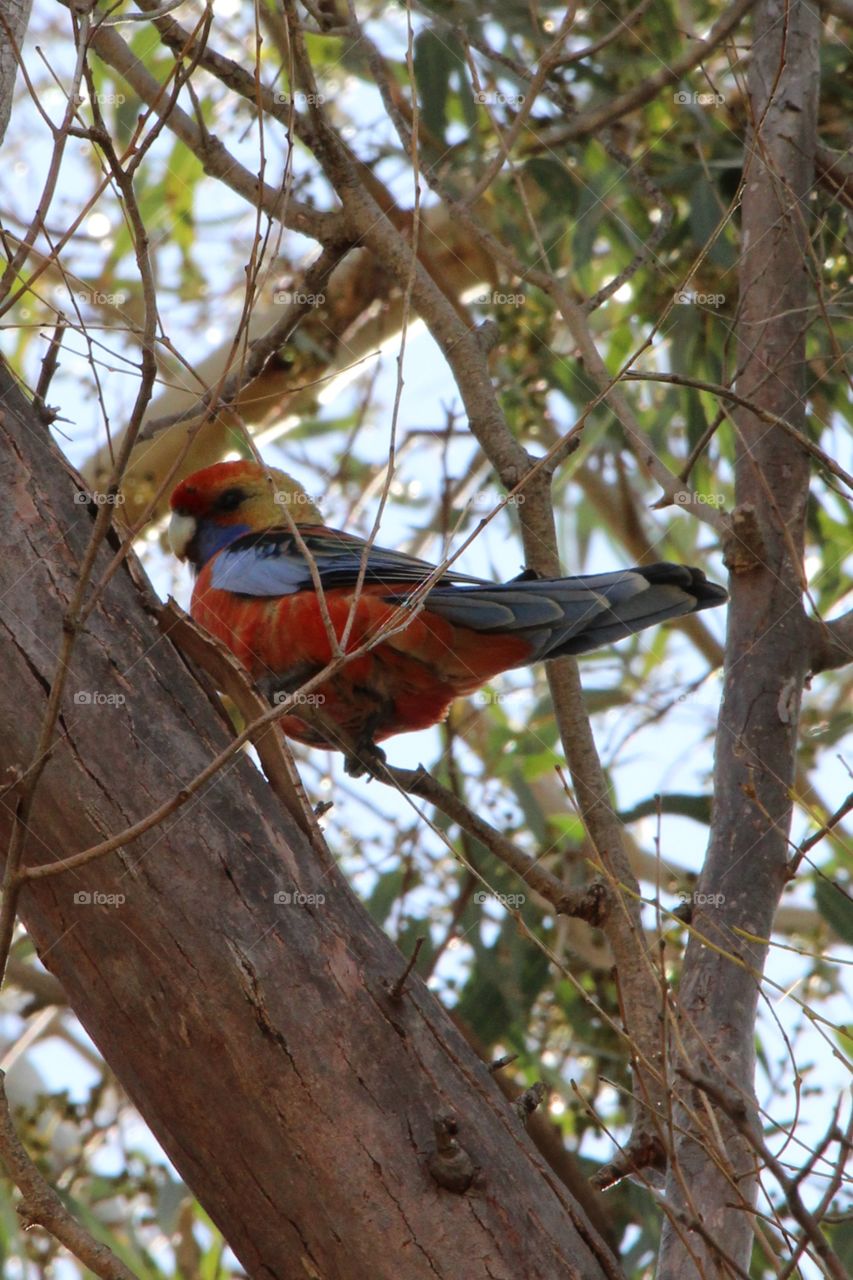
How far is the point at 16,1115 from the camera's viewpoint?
419 centimetres

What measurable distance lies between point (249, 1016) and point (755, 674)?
→ 4.08ft

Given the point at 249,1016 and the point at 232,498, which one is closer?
the point at 249,1016

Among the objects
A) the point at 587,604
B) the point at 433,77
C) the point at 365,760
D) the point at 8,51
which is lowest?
the point at 365,760

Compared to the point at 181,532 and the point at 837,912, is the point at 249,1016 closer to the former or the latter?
the point at 837,912

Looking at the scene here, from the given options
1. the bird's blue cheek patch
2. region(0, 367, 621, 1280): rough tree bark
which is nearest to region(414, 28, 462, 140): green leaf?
the bird's blue cheek patch

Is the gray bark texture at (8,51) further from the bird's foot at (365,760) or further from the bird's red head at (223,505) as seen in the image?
the bird's red head at (223,505)

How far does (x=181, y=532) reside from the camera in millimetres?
3984

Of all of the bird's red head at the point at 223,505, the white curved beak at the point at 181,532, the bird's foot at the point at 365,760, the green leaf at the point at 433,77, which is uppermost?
the green leaf at the point at 433,77

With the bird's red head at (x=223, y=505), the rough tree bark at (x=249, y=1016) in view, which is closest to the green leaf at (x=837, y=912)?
the rough tree bark at (x=249, y=1016)

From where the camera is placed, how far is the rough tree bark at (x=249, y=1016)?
1737mm

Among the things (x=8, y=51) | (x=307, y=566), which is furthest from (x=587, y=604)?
(x=8, y=51)

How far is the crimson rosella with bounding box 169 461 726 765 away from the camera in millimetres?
2873

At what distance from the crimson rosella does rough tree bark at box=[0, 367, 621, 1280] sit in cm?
89

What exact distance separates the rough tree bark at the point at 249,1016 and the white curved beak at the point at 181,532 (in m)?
2.04
